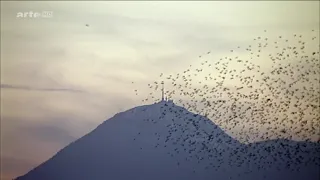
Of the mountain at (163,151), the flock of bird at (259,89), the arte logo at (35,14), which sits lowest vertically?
the mountain at (163,151)

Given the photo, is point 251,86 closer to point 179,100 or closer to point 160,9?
point 179,100

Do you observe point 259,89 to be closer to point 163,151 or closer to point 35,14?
point 163,151

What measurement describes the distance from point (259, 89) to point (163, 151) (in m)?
0.67

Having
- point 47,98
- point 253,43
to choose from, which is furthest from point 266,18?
point 47,98

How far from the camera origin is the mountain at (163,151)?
2.84 metres

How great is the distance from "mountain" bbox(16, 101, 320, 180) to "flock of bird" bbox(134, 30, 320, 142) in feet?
0.22

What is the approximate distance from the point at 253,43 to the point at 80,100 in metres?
1.08

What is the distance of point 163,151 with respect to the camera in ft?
9.41

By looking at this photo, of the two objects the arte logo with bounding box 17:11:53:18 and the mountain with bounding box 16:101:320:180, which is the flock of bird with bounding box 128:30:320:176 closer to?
the mountain with bounding box 16:101:320:180

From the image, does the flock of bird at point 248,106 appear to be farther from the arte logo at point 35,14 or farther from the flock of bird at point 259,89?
the arte logo at point 35,14

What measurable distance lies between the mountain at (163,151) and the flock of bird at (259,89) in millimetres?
68

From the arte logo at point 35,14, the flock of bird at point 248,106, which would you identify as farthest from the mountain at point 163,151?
the arte logo at point 35,14

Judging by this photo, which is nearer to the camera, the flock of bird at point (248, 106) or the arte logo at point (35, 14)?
the flock of bird at point (248, 106)

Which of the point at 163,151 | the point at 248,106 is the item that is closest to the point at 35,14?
the point at 163,151
